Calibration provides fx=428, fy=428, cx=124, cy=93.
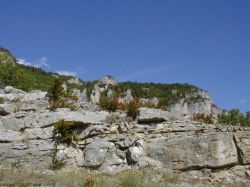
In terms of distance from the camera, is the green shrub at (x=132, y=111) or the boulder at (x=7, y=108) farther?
the boulder at (x=7, y=108)

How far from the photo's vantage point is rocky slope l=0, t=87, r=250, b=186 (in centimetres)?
1933

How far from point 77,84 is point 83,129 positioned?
8593 centimetres

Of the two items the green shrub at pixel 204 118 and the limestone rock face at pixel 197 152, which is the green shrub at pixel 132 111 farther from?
the green shrub at pixel 204 118

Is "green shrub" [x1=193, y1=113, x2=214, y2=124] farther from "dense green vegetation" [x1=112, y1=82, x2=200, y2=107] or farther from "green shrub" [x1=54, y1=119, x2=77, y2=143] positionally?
"dense green vegetation" [x1=112, y1=82, x2=200, y2=107]

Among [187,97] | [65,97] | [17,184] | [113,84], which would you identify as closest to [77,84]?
[113,84]

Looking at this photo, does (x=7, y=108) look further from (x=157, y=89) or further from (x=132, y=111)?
(x=157, y=89)

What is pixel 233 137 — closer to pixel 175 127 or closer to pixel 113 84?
pixel 175 127

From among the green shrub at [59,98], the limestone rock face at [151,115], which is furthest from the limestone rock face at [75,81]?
the limestone rock face at [151,115]

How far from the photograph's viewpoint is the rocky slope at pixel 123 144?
63.4 feet

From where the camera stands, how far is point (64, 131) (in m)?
20.3

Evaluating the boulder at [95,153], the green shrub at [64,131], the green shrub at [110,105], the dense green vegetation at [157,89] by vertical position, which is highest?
the dense green vegetation at [157,89]

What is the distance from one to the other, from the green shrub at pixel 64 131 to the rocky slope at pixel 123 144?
0.11m

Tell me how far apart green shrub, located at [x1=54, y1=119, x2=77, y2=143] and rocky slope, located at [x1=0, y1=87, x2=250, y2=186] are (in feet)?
0.38

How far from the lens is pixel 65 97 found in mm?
24062
